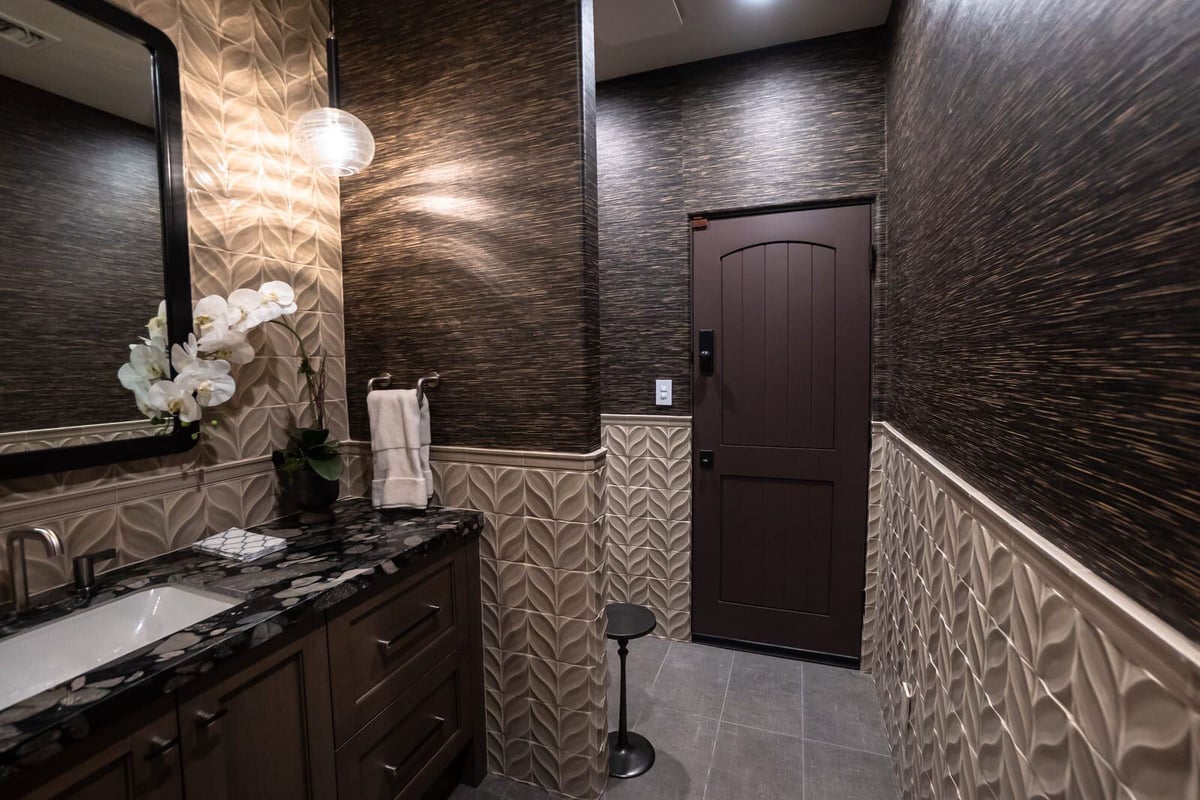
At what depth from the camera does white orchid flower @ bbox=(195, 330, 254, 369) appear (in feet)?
4.42

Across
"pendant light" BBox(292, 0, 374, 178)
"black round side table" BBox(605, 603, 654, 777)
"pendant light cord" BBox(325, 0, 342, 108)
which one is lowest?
"black round side table" BBox(605, 603, 654, 777)

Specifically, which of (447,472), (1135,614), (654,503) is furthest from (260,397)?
(1135,614)

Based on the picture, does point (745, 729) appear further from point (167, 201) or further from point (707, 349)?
point (167, 201)

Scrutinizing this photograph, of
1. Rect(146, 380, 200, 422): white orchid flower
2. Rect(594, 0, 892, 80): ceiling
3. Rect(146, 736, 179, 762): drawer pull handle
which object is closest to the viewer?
Rect(146, 736, 179, 762): drawer pull handle

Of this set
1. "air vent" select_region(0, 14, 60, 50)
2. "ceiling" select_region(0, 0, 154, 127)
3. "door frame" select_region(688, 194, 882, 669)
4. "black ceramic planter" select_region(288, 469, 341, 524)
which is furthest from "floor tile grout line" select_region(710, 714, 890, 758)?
"air vent" select_region(0, 14, 60, 50)

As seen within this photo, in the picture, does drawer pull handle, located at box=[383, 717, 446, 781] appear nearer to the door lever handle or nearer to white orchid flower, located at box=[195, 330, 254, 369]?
white orchid flower, located at box=[195, 330, 254, 369]

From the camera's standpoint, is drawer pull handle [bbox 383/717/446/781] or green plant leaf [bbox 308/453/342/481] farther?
green plant leaf [bbox 308/453/342/481]

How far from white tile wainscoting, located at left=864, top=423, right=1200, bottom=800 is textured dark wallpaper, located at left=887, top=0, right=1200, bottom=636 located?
1.7 inches

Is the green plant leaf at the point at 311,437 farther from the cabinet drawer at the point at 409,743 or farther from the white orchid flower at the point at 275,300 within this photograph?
the cabinet drawer at the point at 409,743

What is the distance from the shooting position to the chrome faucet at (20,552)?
3.26 feet

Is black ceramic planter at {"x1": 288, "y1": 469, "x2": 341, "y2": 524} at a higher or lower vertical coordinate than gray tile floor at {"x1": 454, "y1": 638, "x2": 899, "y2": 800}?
higher

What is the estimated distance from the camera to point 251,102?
1529mm

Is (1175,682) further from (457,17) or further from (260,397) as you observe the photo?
(457,17)

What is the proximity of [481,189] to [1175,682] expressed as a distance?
67.5 inches
